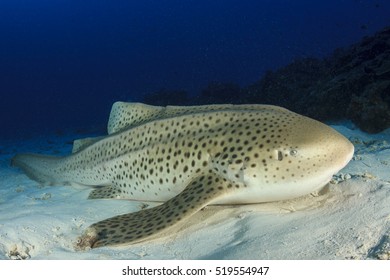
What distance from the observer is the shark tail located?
23.4 ft

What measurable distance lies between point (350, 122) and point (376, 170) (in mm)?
4502

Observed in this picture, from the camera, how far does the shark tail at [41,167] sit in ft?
23.4

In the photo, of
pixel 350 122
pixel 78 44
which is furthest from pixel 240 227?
pixel 78 44

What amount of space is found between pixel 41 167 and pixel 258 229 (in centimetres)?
Answer: 556

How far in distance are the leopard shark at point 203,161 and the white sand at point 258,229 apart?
0.19m

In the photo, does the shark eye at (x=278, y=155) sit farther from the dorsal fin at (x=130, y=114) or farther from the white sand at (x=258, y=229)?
the dorsal fin at (x=130, y=114)

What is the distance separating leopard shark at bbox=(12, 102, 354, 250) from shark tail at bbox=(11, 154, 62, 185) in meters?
1.48

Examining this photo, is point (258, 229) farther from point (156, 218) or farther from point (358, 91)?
point (358, 91)

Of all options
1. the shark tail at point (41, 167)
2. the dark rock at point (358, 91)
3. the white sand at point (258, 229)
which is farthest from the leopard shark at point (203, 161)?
the dark rock at point (358, 91)

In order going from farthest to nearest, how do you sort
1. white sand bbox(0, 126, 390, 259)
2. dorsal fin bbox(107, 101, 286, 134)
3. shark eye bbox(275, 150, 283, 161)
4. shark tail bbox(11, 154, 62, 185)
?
shark tail bbox(11, 154, 62, 185) < dorsal fin bbox(107, 101, 286, 134) < shark eye bbox(275, 150, 283, 161) < white sand bbox(0, 126, 390, 259)

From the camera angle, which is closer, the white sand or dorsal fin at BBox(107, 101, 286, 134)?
the white sand

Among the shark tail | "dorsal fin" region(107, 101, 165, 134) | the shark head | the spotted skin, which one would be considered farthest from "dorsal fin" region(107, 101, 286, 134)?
the shark tail

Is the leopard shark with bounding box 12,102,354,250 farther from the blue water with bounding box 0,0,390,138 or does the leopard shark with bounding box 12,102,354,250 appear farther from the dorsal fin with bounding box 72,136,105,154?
the blue water with bounding box 0,0,390,138
